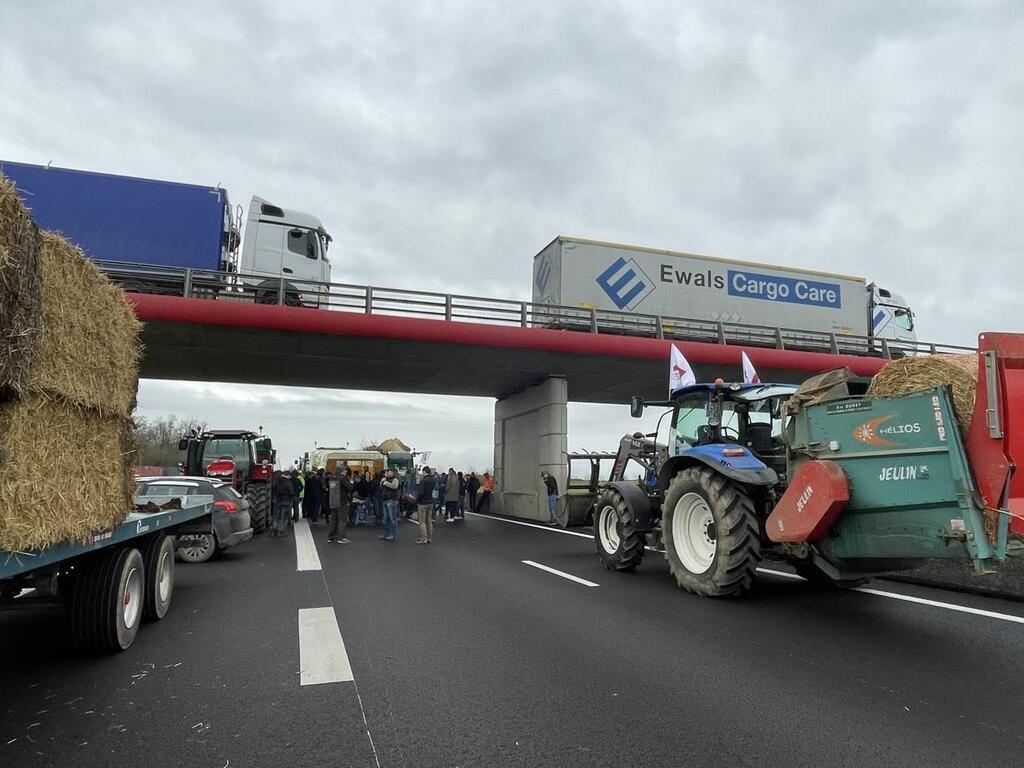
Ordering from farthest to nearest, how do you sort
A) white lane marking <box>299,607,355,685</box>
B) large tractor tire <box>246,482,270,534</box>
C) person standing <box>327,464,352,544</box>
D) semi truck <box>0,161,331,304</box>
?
semi truck <box>0,161,331,304</box> → large tractor tire <box>246,482,270,534</box> → person standing <box>327,464,352,544</box> → white lane marking <box>299,607,355,685</box>


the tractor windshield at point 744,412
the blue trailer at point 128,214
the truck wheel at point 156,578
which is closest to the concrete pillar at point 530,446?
the blue trailer at point 128,214

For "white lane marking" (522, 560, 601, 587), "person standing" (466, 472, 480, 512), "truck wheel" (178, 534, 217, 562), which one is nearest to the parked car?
"truck wheel" (178, 534, 217, 562)

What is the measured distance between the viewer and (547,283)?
2111 cm

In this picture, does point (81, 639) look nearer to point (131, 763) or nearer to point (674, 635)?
point (131, 763)

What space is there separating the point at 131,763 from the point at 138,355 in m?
3.33

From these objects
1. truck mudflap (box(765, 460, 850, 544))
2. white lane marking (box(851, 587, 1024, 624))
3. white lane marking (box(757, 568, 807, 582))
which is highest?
truck mudflap (box(765, 460, 850, 544))

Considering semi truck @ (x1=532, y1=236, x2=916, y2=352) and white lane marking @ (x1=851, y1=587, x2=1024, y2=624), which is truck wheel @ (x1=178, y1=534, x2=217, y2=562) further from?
semi truck @ (x1=532, y1=236, x2=916, y2=352)

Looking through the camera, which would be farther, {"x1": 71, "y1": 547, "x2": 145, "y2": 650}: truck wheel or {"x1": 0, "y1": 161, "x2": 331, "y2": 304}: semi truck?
{"x1": 0, "y1": 161, "x2": 331, "y2": 304}: semi truck

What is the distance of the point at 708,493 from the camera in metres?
7.11

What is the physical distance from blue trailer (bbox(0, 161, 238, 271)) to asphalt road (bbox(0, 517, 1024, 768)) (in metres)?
12.5

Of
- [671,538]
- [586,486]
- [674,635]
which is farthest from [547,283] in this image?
[674,635]

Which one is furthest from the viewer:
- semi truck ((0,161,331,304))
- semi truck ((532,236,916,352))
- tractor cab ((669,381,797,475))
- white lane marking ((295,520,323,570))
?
semi truck ((532,236,916,352))

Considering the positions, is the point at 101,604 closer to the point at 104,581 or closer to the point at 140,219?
the point at 104,581

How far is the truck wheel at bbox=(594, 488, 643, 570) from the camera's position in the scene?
884 cm
